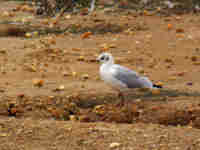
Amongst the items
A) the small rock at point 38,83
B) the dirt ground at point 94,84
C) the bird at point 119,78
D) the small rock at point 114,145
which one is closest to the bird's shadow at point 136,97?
the dirt ground at point 94,84

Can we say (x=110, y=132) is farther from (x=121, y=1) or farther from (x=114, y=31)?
(x=121, y=1)

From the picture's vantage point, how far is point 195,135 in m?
4.53

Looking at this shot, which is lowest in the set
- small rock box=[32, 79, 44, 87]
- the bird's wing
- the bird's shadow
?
the bird's shadow

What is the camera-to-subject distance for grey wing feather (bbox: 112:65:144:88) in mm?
5945

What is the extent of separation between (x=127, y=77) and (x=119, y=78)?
0.35ft

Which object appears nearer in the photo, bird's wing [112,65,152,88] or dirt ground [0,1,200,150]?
dirt ground [0,1,200,150]

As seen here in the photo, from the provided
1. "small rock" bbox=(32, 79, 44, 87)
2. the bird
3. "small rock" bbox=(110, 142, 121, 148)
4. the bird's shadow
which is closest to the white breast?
the bird

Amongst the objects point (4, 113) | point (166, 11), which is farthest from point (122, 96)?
point (166, 11)

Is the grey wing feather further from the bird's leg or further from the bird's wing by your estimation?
the bird's leg

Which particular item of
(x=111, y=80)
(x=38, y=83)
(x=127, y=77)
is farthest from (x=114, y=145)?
(x=38, y=83)

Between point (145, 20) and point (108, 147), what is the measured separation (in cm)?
730

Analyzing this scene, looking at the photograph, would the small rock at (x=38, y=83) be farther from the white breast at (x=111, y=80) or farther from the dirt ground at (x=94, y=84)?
the white breast at (x=111, y=80)

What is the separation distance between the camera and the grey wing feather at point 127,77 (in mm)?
5945

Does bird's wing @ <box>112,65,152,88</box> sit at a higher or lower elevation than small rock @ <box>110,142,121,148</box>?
higher
